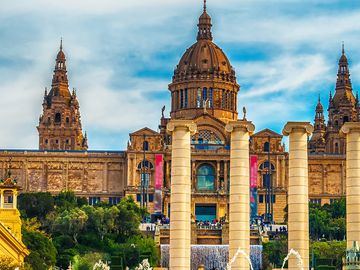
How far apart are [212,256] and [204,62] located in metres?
43.7

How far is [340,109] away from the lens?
159 m

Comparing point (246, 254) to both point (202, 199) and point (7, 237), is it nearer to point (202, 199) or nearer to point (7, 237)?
point (7, 237)

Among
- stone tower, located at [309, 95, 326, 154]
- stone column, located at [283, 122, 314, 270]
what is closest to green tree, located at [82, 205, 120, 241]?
stone tower, located at [309, 95, 326, 154]

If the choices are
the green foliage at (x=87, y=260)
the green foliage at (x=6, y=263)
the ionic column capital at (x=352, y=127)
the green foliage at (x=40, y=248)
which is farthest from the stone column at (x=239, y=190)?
the green foliage at (x=87, y=260)

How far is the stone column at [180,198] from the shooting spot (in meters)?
55.9

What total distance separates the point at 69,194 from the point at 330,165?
3103 cm

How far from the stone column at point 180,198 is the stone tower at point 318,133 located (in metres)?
103

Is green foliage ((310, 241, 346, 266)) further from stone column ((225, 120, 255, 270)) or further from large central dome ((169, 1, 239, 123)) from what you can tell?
stone column ((225, 120, 255, 270))

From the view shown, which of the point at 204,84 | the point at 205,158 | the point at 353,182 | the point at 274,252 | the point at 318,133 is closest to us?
the point at 353,182

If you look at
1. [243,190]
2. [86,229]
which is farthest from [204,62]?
[243,190]

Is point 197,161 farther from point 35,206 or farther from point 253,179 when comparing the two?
point 35,206

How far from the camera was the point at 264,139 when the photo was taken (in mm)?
146125

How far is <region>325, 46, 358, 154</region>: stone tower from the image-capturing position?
15650 centimetres

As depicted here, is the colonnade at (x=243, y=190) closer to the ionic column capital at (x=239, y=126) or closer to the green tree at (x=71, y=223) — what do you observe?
the ionic column capital at (x=239, y=126)
